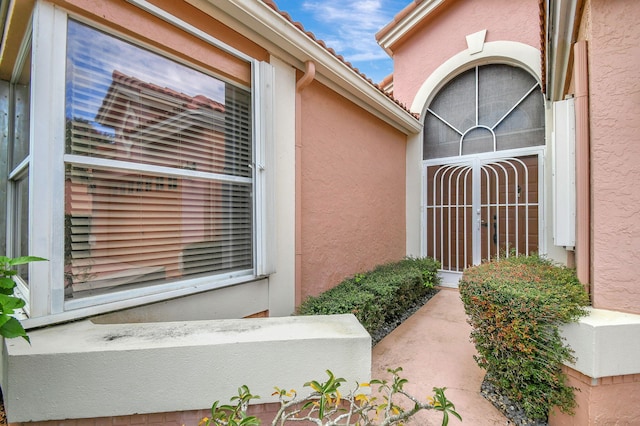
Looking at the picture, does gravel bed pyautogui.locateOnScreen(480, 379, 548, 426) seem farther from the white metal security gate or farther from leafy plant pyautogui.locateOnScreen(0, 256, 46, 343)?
leafy plant pyautogui.locateOnScreen(0, 256, 46, 343)

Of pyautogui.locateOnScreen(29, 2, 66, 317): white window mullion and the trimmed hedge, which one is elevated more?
pyautogui.locateOnScreen(29, 2, 66, 317): white window mullion

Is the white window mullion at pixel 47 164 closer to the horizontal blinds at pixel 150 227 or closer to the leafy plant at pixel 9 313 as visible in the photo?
the horizontal blinds at pixel 150 227

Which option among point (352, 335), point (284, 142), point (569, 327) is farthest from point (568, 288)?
point (284, 142)

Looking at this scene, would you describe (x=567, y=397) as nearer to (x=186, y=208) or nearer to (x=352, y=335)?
(x=352, y=335)

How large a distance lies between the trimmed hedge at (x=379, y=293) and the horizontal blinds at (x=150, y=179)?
4.34 ft

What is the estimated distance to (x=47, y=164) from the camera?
7.91 feet

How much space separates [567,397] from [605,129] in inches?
103

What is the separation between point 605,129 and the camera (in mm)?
2936

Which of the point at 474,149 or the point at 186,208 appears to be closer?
the point at 186,208

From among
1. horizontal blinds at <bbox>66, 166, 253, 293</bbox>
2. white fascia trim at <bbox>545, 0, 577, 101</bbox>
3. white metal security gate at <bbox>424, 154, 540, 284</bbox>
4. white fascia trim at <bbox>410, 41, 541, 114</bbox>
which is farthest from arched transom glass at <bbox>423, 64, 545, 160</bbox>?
horizontal blinds at <bbox>66, 166, 253, 293</bbox>

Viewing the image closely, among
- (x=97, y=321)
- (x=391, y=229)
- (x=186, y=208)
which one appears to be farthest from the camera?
(x=391, y=229)

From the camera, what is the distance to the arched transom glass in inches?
283

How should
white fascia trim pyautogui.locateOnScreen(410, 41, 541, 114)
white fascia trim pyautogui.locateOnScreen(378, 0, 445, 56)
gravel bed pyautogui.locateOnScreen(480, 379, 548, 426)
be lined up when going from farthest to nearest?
1. white fascia trim pyautogui.locateOnScreen(378, 0, 445, 56)
2. white fascia trim pyautogui.locateOnScreen(410, 41, 541, 114)
3. gravel bed pyautogui.locateOnScreen(480, 379, 548, 426)

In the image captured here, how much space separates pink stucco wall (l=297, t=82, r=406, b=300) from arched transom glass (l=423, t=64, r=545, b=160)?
1528mm
